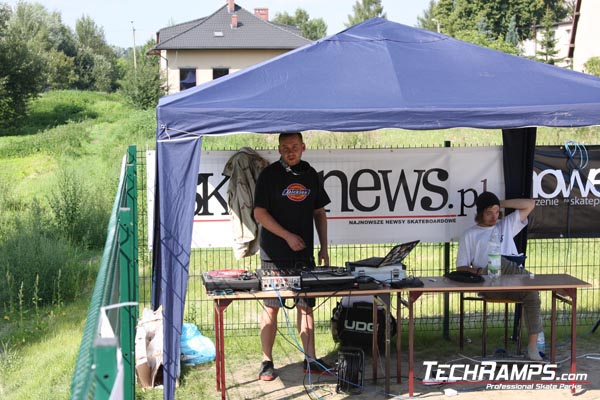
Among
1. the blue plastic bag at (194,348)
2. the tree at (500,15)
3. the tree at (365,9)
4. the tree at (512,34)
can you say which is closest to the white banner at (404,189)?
the blue plastic bag at (194,348)

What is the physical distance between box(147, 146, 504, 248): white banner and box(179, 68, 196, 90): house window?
4716 centimetres

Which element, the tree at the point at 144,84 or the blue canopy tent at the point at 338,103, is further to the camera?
the tree at the point at 144,84

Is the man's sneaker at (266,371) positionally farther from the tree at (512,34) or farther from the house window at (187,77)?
the tree at (512,34)

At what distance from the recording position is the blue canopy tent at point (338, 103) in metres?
5.73

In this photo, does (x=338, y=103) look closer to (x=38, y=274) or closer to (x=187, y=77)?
(x=38, y=274)

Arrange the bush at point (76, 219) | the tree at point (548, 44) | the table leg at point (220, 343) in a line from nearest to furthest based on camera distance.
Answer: the table leg at point (220, 343) → the bush at point (76, 219) → the tree at point (548, 44)

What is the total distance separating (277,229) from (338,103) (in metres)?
1.17

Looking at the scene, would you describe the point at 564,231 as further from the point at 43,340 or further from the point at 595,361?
the point at 43,340

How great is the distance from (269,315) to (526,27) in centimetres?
7946

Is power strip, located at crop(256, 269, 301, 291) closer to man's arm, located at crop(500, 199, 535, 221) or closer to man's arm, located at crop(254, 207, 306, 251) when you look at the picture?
man's arm, located at crop(254, 207, 306, 251)

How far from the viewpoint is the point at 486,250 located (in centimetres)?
701

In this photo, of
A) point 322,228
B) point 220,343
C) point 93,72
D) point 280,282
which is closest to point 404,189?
point 322,228

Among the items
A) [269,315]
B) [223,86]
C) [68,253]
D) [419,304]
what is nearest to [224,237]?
[269,315]

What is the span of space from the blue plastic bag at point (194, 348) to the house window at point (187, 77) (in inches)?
1875
